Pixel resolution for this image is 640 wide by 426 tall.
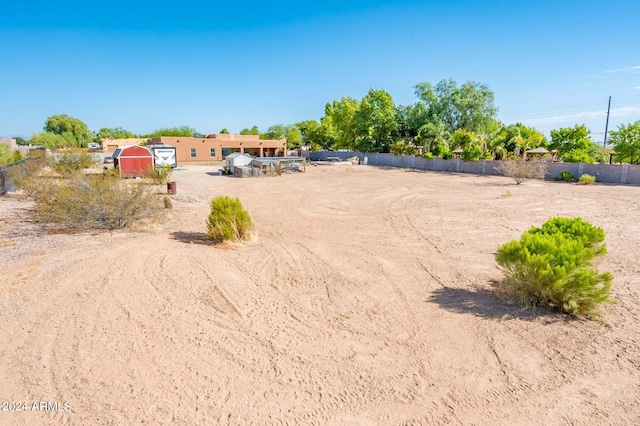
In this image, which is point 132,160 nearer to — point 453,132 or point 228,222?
point 228,222

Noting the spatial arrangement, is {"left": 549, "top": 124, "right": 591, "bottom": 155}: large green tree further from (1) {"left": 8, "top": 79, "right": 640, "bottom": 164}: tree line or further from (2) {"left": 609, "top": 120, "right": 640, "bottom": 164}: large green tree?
(2) {"left": 609, "top": 120, "right": 640, "bottom": 164}: large green tree

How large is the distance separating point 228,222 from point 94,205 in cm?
444

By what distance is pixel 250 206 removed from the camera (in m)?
18.4

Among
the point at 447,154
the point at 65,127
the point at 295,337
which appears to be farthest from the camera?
the point at 65,127

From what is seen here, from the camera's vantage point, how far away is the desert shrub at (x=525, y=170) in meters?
27.8

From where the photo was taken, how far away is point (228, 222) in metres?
10.8

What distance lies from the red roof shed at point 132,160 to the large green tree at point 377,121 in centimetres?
3047

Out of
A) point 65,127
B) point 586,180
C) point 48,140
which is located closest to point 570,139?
point 586,180

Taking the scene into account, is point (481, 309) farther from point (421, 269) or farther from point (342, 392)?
point (342, 392)

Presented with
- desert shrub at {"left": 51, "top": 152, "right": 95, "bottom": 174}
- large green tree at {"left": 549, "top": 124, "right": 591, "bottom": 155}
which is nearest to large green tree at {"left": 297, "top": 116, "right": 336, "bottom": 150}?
large green tree at {"left": 549, "top": 124, "right": 591, "bottom": 155}

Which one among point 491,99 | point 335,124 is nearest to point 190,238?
point 491,99

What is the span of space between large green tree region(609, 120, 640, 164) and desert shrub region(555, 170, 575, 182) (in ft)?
13.7

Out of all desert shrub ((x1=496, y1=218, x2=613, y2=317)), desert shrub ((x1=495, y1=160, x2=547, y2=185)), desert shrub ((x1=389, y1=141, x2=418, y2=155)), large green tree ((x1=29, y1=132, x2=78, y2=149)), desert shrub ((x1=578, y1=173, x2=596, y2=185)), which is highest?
large green tree ((x1=29, y1=132, x2=78, y2=149))

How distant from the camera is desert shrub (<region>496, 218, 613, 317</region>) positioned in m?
6.21
